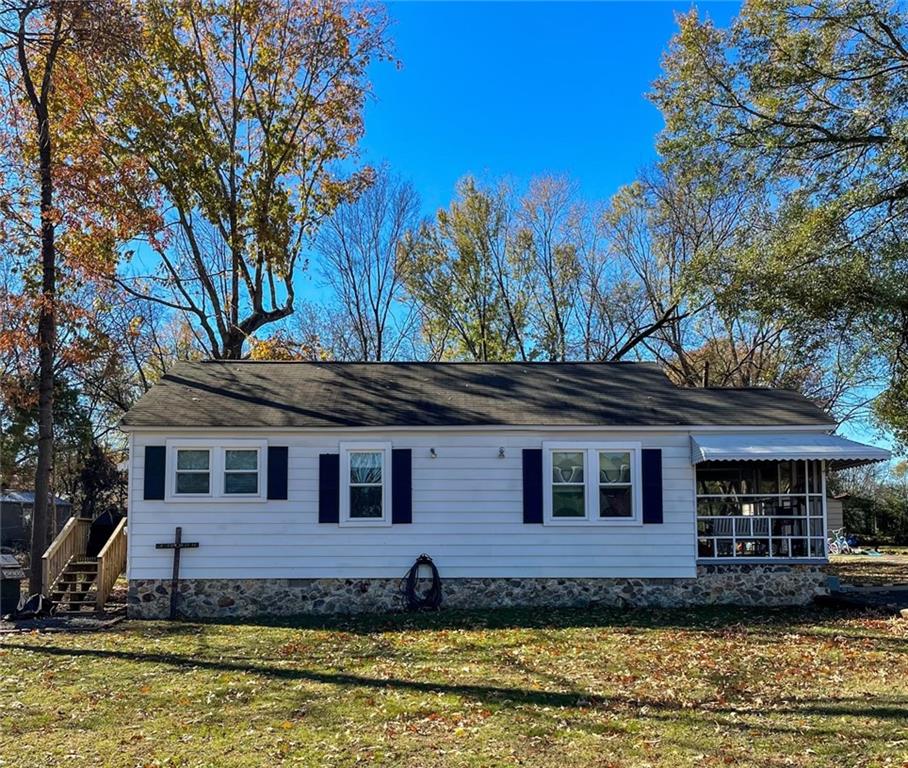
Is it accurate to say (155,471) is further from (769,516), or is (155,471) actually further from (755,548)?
(755,548)

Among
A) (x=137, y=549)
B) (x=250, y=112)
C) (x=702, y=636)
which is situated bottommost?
(x=702, y=636)

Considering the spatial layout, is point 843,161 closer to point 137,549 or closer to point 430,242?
point 137,549

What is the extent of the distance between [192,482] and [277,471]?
4.61 ft

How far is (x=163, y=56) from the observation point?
2248 centimetres

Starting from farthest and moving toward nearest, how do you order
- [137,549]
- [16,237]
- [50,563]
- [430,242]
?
[430,242] < [16,237] < [50,563] < [137,549]

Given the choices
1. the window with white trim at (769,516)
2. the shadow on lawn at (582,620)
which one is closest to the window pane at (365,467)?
the shadow on lawn at (582,620)

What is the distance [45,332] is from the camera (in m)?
15.6

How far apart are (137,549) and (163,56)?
15.1 m

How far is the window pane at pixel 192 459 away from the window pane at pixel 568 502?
5.82 metres

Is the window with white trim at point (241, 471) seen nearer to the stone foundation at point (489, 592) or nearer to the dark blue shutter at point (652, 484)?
the stone foundation at point (489, 592)

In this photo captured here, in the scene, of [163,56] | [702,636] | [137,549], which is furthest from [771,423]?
[163,56]

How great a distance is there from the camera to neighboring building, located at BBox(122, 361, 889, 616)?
43.8 ft

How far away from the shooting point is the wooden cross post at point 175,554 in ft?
43.3

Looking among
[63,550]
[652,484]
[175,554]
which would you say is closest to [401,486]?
[175,554]
